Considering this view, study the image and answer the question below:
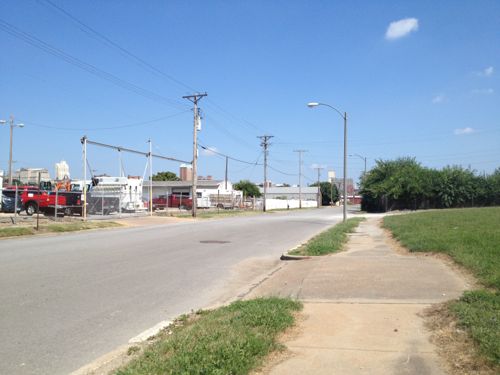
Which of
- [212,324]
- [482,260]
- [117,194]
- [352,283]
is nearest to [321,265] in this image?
[352,283]

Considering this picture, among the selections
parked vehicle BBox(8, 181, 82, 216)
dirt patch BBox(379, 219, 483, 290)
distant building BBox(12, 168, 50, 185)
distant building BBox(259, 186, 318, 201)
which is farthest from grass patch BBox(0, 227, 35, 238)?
distant building BBox(259, 186, 318, 201)

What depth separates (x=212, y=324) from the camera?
5.90 metres

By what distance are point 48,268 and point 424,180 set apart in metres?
55.3

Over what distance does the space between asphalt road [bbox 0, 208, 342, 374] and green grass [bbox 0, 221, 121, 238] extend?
369cm

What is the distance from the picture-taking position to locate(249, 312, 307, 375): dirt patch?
457 cm

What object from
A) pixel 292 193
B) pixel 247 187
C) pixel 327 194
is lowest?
pixel 327 194

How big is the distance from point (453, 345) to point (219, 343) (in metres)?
2.36

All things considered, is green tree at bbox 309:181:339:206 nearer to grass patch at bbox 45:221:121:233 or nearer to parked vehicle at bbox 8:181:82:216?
parked vehicle at bbox 8:181:82:216

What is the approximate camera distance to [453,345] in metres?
5.07

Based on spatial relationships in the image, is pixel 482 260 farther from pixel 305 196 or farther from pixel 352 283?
pixel 305 196

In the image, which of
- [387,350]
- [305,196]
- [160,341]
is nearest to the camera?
[387,350]

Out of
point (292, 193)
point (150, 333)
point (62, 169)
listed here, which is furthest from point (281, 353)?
point (292, 193)

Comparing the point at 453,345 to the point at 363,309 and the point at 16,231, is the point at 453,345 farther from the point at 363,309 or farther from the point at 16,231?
the point at 16,231

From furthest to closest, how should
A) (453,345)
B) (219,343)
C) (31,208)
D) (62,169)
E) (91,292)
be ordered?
1. (62,169)
2. (31,208)
3. (91,292)
4. (453,345)
5. (219,343)
